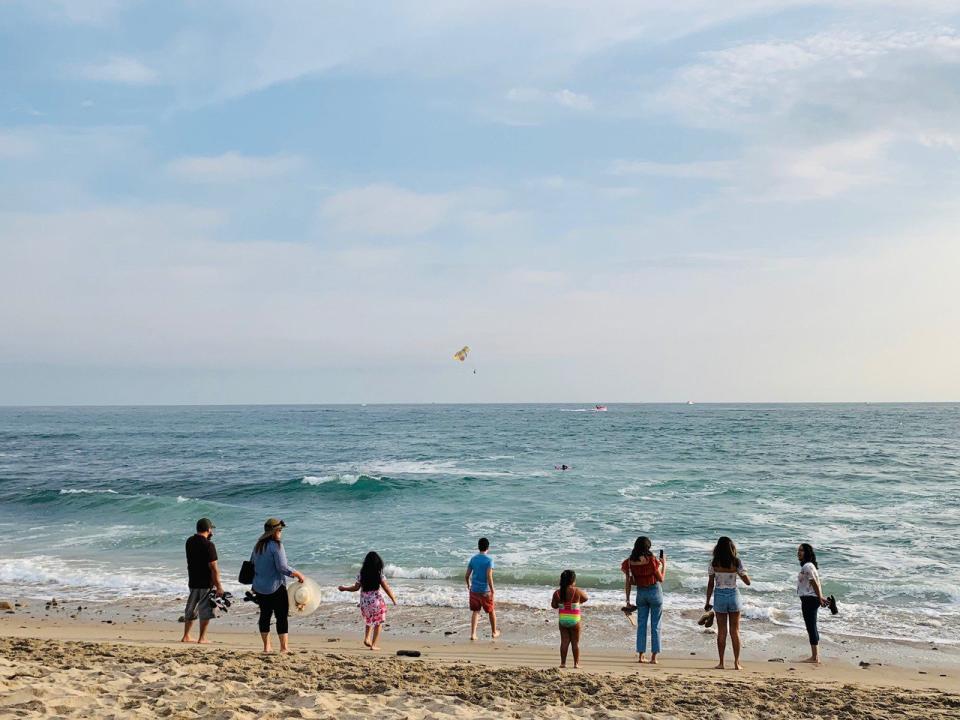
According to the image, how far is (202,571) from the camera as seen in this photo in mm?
9102

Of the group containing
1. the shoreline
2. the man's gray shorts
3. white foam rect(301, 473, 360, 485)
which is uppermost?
the man's gray shorts

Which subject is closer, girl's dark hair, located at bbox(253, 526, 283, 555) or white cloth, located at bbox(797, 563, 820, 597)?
girl's dark hair, located at bbox(253, 526, 283, 555)

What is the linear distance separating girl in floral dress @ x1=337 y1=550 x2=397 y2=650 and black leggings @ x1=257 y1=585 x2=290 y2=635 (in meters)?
0.97

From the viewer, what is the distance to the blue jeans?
8914mm

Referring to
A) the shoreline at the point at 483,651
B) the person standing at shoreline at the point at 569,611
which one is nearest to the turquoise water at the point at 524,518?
the shoreline at the point at 483,651

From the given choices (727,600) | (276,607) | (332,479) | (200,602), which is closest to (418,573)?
(200,602)

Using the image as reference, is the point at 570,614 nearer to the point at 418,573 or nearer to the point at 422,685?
the point at 422,685

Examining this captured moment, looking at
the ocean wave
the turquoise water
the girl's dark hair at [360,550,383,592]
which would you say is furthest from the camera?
the turquoise water

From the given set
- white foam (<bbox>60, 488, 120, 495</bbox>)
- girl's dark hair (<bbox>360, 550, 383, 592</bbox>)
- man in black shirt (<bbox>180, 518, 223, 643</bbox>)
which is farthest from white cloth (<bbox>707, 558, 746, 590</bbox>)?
white foam (<bbox>60, 488, 120, 495</bbox>)

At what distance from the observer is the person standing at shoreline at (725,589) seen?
8.83 metres

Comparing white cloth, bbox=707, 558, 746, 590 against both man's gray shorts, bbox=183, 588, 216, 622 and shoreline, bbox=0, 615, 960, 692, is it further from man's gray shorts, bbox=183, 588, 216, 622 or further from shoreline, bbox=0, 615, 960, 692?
man's gray shorts, bbox=183, 588, 216, 622

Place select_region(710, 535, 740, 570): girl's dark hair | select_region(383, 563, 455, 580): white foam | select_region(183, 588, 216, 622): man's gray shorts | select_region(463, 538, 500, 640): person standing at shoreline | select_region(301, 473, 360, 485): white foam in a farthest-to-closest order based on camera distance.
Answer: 1. select_region(301, 473, 360, 485): white foam
2. select_region(383, 563, 455, 580): white foam
3. select_region(463, 538, 500, 640): person standing at shoreline
4. select_region(183, 588, 216, 622): man's gray shorts
5. select_region(710, 535, 740, 570): girl's dark hair

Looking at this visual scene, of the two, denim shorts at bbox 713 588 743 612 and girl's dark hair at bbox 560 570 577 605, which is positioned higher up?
girl's dark hair at bbox 560 570 577 605

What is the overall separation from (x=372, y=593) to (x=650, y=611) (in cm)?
361
